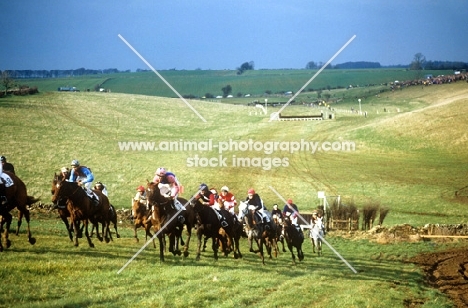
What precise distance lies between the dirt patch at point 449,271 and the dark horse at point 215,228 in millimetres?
6967

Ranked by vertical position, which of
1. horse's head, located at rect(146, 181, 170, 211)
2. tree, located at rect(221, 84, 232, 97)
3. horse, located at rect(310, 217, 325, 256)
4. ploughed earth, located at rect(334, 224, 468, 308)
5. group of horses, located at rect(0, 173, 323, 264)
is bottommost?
ploughed earth, located at rect(334, 224, 468, 308)

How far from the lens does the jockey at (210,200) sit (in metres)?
19.8

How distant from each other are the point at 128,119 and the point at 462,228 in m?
55.7

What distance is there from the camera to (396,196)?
4519cm

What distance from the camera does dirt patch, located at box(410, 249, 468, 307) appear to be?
17.7m

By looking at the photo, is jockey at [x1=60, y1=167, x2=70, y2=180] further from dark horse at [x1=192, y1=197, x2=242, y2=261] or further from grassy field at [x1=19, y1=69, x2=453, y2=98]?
grassy field at [x1=19, y1=69, x2=453, y2=98]

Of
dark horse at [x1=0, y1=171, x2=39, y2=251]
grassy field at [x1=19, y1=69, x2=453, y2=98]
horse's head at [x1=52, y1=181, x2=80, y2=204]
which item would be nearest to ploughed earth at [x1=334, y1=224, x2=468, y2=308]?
horse's head at [x1=52, y1=181, x2=80, y2=204]

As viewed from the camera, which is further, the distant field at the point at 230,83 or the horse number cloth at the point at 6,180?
the distant field at the point at 230,83

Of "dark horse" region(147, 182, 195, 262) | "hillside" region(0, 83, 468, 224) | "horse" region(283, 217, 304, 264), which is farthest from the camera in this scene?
"hillside" region(0, 83, 468, 224)

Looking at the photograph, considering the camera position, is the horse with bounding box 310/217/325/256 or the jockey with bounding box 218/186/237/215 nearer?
the jockey with bounding box 218/186/237/215

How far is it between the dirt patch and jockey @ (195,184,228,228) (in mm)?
7339

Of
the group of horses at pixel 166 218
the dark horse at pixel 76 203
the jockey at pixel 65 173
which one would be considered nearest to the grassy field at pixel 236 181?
the group of horses at pixel 166 218

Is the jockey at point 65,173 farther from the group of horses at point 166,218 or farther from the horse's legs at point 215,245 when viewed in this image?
the horse's legs at point 215,245

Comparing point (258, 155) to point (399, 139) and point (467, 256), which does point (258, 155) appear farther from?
point (467, 256)
